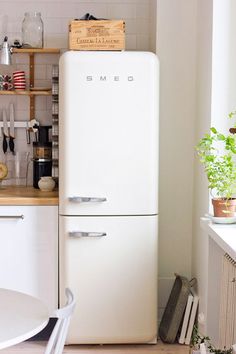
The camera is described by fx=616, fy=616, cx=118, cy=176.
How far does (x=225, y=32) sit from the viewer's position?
346 cm

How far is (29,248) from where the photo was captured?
12.3 feet

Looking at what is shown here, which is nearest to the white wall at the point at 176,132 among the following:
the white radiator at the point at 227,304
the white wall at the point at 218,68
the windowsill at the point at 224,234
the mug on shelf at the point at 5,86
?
the white wall at the point at 218,68

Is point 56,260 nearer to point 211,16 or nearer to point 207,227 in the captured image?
point 207,227

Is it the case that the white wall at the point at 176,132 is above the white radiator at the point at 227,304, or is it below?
above

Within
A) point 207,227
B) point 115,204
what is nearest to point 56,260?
point 115,204

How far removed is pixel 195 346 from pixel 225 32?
1804mm

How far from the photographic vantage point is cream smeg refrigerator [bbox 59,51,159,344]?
362cm

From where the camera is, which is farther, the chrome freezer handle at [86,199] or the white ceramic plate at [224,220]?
the chrome freezer handle at [86,199]

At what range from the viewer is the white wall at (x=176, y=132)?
3.96 meters

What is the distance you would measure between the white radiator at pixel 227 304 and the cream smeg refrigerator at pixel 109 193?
931mm

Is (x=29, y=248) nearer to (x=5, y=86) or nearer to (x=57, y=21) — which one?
(x=5, y=86)

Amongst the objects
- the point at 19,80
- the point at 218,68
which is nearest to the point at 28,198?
the point at 19,80

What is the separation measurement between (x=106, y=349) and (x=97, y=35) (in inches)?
75.2

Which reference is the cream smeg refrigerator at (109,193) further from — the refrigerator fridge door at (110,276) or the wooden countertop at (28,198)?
the wooden countertop at (28,198)
